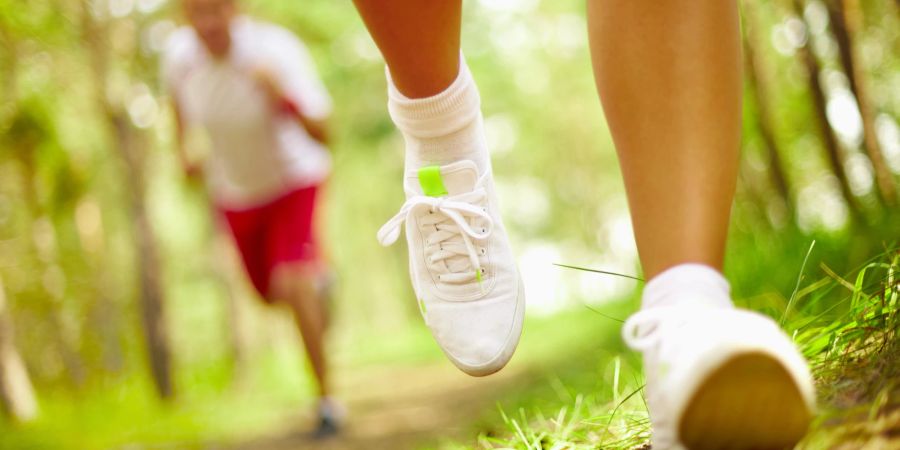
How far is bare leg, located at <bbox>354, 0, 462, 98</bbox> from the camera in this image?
4.54 feet

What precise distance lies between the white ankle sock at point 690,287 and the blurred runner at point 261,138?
266cm

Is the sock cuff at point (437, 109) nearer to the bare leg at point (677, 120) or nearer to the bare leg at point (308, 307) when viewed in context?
the bare leg at point (677, 120)

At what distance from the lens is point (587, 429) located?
1.71m

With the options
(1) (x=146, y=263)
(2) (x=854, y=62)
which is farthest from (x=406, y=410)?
(1) (x=146, y=263)

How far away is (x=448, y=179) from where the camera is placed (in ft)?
5.18

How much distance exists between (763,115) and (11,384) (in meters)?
5.88

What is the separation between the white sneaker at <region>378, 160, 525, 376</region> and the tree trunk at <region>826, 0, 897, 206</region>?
239cm

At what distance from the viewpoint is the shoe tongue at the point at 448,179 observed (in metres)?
1.57

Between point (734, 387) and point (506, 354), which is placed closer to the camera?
point (734, 387)

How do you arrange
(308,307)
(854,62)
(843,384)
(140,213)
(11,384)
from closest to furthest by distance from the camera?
(843,384)
(854,62)
(308,307)
(11,384)
(140,213)

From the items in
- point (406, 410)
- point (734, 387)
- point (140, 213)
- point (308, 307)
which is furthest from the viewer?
point (140, 213)

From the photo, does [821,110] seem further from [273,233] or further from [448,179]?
[448,179]

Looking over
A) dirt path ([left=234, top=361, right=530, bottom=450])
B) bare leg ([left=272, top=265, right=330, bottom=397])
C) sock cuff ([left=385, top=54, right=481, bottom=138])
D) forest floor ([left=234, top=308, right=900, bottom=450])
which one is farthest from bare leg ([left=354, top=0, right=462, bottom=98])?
bare leg ([left=272, top=265, right=330, bottom=397])

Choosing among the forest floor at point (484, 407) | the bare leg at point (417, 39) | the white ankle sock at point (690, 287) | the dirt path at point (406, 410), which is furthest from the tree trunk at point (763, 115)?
the white ankle sock at point (690, 287)
